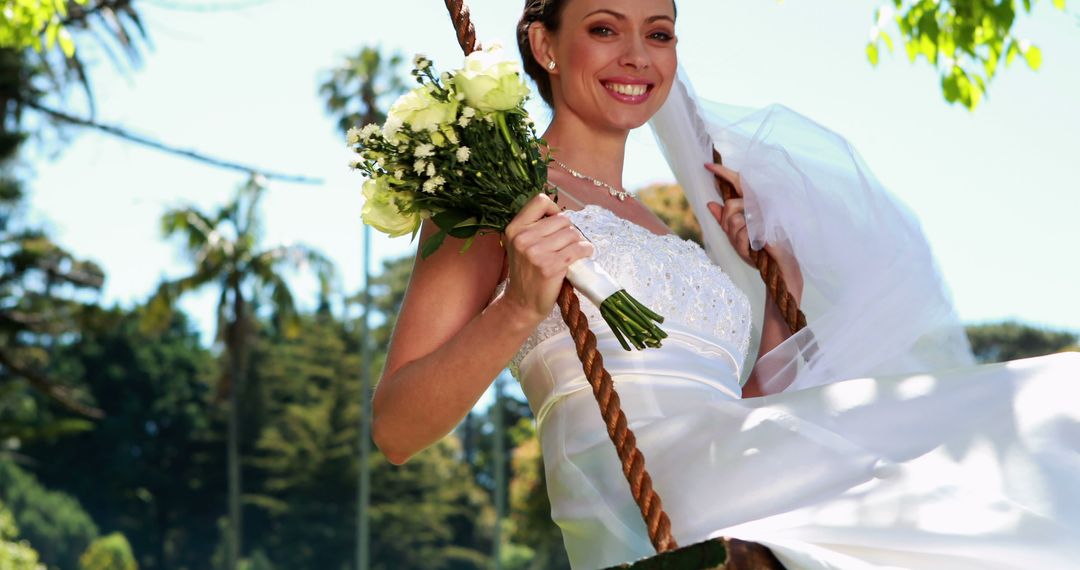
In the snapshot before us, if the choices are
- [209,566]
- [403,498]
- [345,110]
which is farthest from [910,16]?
[209,566]

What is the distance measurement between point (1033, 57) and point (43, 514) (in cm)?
6733

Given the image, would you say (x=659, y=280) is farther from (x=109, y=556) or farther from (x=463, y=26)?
(x=109, y=556)

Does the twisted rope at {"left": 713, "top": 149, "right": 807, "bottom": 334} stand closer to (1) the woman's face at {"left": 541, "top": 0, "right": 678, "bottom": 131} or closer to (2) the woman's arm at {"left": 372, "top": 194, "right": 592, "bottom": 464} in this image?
(1) the woman's face at {"left": 541, "top": 0, "right": 678, "bottom": 131}

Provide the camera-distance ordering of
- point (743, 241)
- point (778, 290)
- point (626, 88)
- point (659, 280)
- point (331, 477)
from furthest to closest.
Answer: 1. point (331, 477)
2. point (743, 241)
3. point (778, 290)
4. point (626, 88)
5. point (659, 280)

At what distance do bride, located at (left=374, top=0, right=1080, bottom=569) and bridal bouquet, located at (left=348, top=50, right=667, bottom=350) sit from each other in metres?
0.15

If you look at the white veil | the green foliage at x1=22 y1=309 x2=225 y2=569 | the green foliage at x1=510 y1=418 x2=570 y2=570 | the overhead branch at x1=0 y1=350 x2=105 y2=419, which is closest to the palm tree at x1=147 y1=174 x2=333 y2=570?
the green foliage at x1=510 y1=418 x2=570 y2=570

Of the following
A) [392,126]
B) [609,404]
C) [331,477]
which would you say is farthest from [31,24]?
[331,477]

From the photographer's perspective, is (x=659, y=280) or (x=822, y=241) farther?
(x=822, y=241)

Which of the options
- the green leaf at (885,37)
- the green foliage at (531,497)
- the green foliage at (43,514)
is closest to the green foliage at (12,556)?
the green foliage at (531,497)

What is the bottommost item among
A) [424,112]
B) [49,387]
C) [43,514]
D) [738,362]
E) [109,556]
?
[738,362]

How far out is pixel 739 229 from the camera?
378 centimetres

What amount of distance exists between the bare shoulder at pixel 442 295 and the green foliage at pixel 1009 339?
6598 centimetres

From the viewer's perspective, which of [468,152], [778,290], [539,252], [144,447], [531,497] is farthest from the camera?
[144,447]

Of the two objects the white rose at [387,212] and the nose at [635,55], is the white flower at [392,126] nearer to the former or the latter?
the white rose at [387,212]
